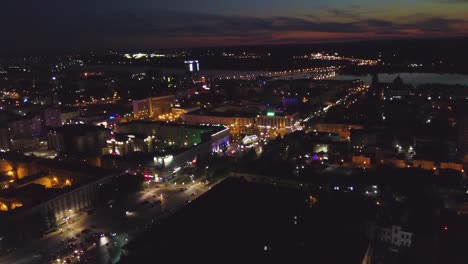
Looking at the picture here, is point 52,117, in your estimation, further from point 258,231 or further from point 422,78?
point 422,78

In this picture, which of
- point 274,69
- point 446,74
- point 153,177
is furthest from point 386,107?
point 274,69

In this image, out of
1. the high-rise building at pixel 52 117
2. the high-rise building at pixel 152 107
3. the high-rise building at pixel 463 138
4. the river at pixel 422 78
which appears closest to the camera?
the high-rise building at pixel 463 138

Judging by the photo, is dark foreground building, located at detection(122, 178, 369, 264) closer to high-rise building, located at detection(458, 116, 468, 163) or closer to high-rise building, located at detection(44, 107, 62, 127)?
high-rise building, located at detection(458, 116, 468, 163)

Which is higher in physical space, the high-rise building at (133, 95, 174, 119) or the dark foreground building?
the high-rise building at (133, 95, 174, 119)

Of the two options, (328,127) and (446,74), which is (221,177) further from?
(446,74)

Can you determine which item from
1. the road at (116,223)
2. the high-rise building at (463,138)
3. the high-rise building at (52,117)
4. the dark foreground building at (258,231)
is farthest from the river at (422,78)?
the dark foreground building at (258,231)

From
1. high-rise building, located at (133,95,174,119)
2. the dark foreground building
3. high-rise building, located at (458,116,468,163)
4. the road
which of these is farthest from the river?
the dark foreground building

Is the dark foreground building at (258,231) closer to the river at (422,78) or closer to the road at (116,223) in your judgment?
the road at (116,223)

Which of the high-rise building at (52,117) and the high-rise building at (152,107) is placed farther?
the high-rise building at (152,107)
